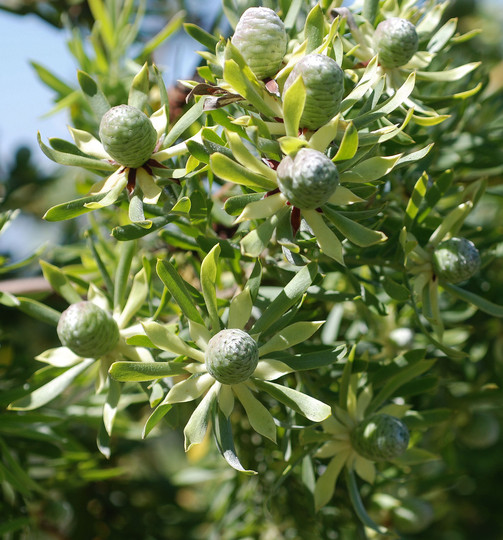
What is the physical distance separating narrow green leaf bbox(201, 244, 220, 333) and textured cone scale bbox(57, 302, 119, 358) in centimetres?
13

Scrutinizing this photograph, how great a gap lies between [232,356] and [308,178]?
6.6 inches

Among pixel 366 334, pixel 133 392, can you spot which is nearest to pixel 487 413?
pixel 366 334

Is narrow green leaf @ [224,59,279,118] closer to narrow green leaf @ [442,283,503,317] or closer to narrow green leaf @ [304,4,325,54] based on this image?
narrow green leaf @ [304,4,325,54]

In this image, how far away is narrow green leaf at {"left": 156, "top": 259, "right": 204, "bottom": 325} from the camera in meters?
0.58

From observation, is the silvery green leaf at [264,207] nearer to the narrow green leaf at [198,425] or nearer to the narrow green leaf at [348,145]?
the narrow green leaf at [348,145]

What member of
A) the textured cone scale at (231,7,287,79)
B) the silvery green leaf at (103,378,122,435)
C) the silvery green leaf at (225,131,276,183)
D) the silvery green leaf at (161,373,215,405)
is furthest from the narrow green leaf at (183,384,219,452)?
the textured cone scale at (231,7,287,79)

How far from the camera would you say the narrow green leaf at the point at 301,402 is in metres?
0.56

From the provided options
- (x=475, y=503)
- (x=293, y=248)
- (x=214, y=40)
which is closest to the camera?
(x=293, y=248)

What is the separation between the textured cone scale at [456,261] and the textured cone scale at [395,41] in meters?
0.21

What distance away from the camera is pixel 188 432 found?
567mm

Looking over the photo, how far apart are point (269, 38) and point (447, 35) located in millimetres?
309

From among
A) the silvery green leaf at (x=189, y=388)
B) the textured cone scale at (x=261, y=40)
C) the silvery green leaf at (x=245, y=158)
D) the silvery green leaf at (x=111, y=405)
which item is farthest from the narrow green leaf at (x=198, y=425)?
the textured cone scale at (x=261, y=40)

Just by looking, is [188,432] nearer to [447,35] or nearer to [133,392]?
[133,392]

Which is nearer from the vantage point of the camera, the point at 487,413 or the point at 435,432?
the point at 487,413
